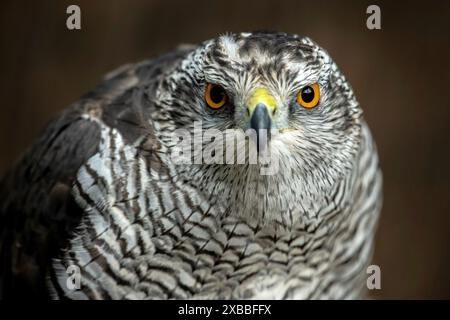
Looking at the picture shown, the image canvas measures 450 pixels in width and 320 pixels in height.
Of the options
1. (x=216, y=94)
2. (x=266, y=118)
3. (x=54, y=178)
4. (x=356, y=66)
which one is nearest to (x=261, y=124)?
(x=266, y=118)

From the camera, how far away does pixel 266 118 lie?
8.12 feet

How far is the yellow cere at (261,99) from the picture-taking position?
2.52 metres

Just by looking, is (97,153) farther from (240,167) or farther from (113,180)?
(240,167)

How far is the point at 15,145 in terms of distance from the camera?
5422 millimetres

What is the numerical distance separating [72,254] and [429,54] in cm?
293

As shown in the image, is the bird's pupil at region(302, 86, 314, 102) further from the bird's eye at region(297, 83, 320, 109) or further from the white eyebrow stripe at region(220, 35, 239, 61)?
the white eyebrow stripe at region(220, 35, 239, 61)

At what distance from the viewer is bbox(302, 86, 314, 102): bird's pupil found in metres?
2.70

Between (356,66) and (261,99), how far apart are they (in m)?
2.67

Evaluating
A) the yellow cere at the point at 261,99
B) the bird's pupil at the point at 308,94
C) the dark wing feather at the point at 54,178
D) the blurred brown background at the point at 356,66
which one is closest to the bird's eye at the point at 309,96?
the bird's pupil at the point at 308,94

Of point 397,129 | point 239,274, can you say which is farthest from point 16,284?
point 397,129

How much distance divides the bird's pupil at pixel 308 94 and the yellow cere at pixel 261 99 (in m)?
0.18

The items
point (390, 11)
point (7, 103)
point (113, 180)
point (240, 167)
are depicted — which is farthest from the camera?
point (7, 103)

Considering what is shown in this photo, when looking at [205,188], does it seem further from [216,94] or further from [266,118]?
[266,118]

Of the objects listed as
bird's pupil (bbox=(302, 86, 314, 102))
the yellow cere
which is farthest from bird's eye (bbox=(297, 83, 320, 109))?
the yellow cere
